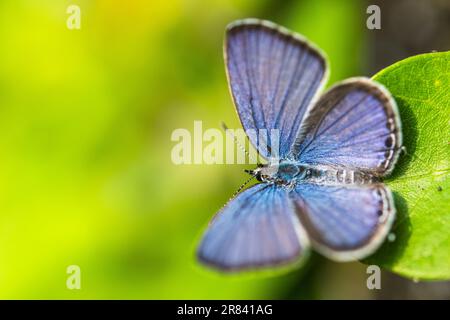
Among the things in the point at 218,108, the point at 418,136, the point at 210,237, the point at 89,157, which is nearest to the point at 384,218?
the point at 418,136

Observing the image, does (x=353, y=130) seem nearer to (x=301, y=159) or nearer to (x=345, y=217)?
(x=301, y=159)

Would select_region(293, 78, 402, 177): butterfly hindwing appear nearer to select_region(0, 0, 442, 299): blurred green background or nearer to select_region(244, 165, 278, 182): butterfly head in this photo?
select_region(244, 165, 278, 182): butterfly head

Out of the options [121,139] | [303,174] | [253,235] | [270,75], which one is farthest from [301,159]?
[121,139]

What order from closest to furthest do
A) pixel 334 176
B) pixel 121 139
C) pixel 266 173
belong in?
pixel 334 176, pixel 266 173, pixel 121 139

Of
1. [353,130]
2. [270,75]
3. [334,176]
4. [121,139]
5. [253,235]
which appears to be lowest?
[253,235]

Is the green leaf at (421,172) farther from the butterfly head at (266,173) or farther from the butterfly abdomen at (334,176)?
the butterfly head at (266,173)

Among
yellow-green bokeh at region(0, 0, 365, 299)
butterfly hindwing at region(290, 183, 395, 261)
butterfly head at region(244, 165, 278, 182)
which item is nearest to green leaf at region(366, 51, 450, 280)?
butterfly hindwing at region(290, 183, 395, 261)
